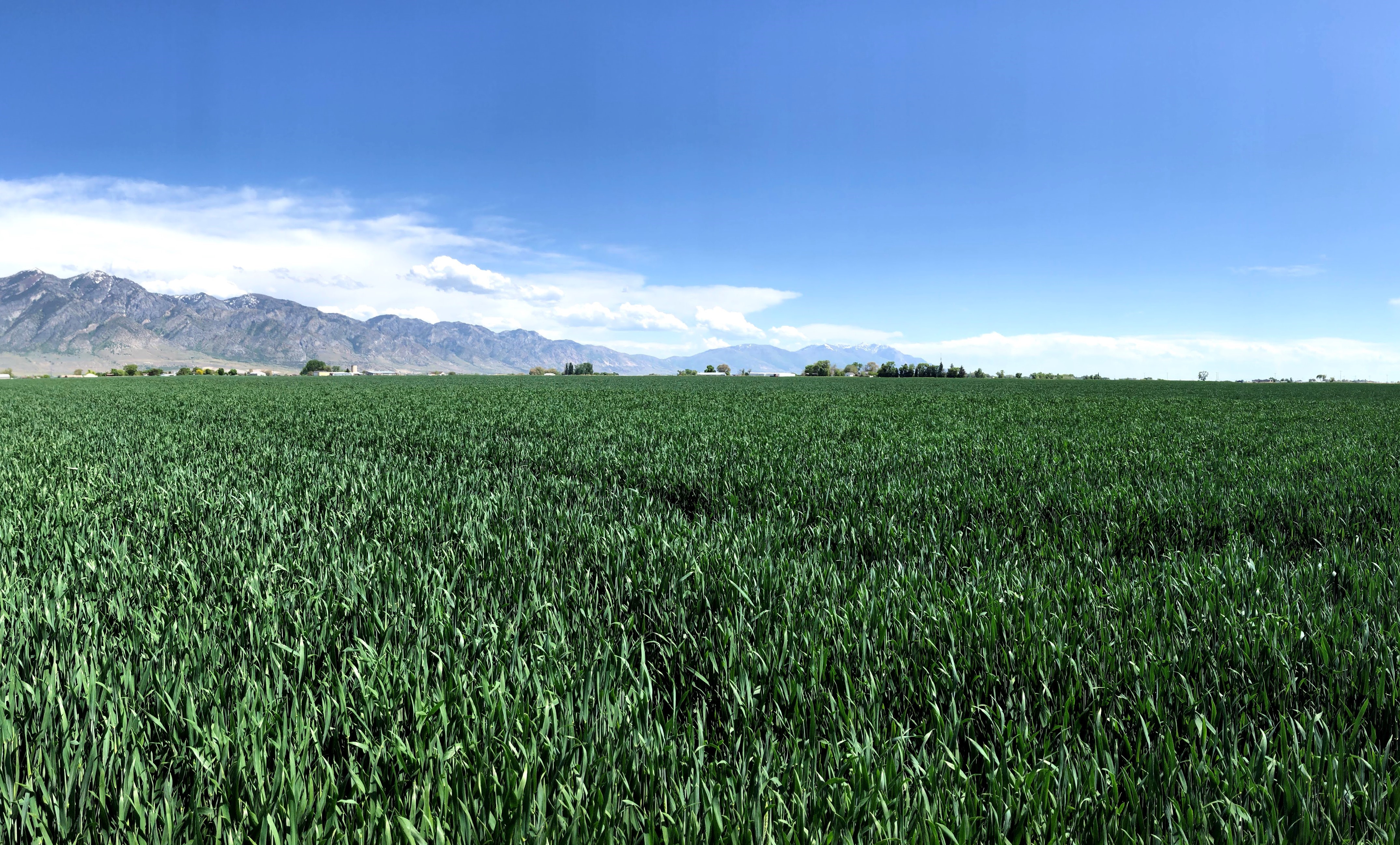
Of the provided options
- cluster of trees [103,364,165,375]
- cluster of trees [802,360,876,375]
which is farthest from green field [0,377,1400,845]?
cluster of trees [802,360,876,375]

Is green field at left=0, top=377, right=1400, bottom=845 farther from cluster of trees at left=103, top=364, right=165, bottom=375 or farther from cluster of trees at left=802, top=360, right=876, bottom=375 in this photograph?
cluster of trees at left=802, top=360, right=876, bottom=375

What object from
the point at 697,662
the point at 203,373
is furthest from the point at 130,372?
the point at 697,662

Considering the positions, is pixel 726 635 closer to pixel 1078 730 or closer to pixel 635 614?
pixel 635 614

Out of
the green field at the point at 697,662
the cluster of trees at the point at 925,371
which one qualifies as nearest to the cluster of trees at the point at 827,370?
the cluster of trees at the point at 925,371

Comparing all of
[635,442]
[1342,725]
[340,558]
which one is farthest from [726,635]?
[635,442]

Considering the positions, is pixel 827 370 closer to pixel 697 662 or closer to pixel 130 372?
pixel 130 372

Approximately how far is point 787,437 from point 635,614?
28.6ft

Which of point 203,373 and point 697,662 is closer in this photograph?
point 697,662

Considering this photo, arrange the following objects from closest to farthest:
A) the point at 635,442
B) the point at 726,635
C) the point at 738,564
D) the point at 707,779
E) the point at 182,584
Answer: the point at 707,779 → the point at 726,635 → the point at 182,584 → the point at 738,564 → the point at 635,442

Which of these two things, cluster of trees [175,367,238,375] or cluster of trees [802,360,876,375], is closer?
cluster of trees [175,367,238,375]

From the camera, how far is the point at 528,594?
12.1ft

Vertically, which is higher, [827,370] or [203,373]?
[827,370]

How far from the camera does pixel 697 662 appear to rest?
9.68 ft

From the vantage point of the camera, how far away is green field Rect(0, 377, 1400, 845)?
5.89ft
